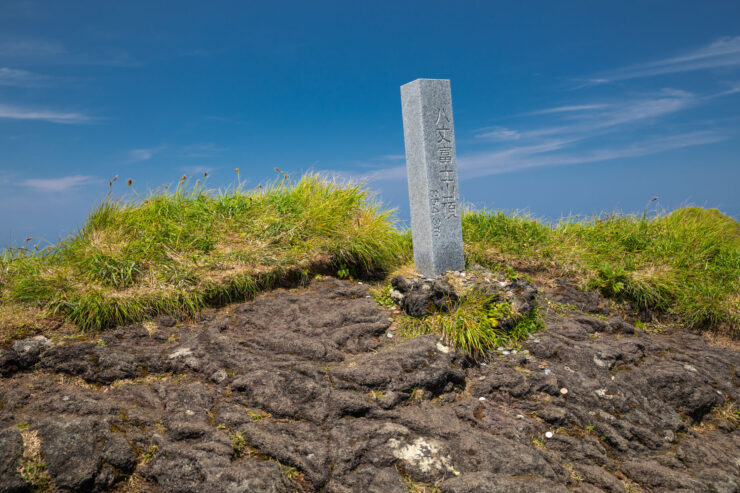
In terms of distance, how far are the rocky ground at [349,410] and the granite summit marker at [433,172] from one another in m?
1.25

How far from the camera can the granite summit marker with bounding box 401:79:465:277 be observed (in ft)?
19.2

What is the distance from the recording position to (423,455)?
10.8 feet

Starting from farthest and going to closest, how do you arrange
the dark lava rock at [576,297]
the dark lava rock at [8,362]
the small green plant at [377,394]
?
1. the dark lava rock at [576,297]
2. the dark lava rock at [8,362]
3. the small green plant at [377,394]

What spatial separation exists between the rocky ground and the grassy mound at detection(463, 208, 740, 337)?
0.95m

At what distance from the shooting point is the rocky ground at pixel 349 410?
3080 millimetres

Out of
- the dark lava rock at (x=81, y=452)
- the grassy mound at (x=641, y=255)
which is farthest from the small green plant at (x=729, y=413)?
the dark lava rock at (x=81, y=452)

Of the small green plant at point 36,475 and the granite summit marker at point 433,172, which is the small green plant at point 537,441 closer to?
the granite summit marker at point 433,172

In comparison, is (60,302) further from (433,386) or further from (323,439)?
(433,386)

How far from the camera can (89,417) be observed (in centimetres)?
329

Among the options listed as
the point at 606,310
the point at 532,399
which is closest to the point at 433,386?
the point at 532,399

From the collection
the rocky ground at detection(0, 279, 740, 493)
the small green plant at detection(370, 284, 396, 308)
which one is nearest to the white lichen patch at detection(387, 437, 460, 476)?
the rocky ground at detection(0, 279, 740, 493)

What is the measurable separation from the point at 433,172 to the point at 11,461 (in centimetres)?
479

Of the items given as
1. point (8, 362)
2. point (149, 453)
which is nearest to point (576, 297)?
point (149, 453)

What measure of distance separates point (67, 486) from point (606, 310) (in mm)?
6011
